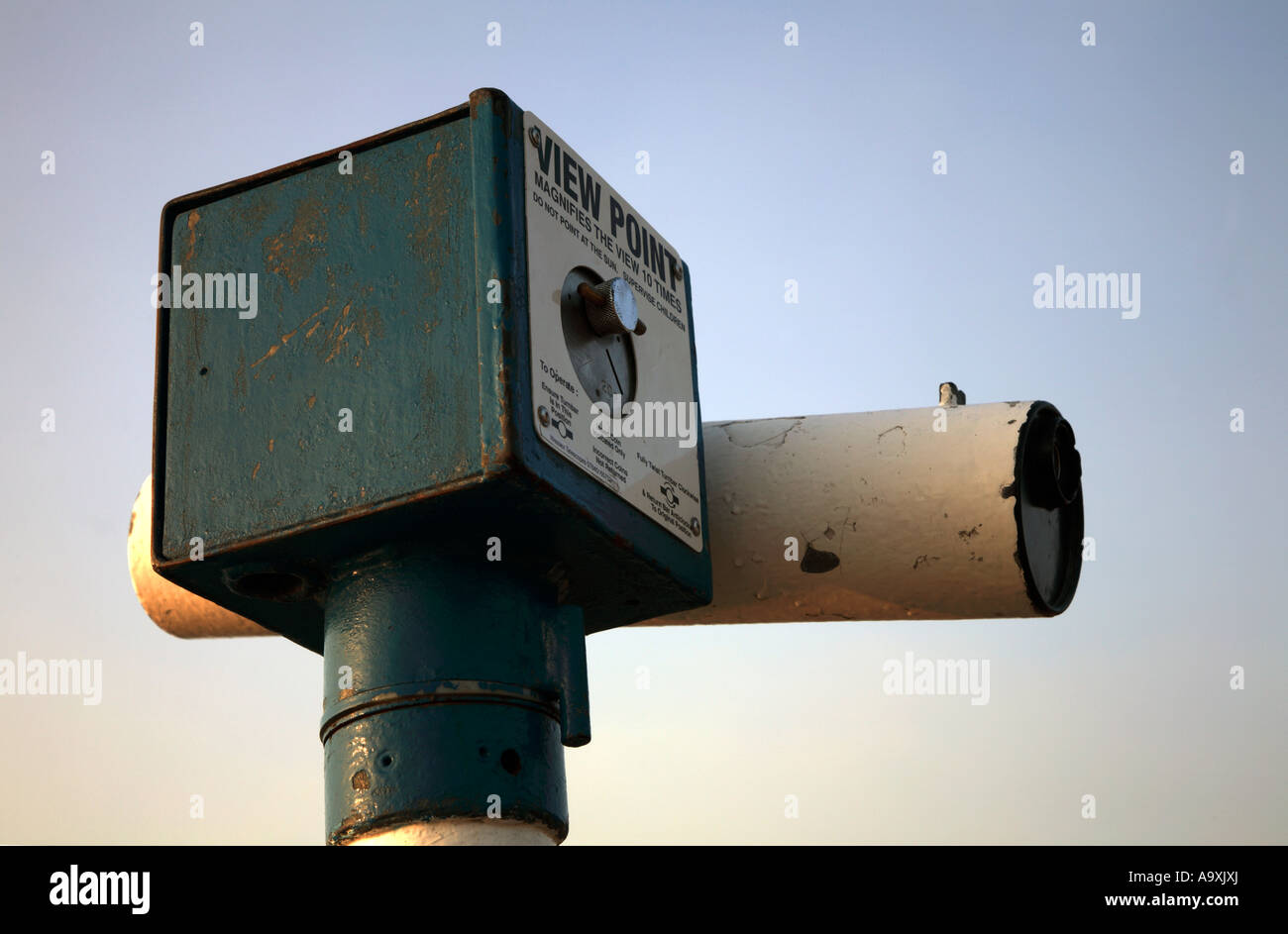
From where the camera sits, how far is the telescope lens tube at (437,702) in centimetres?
302

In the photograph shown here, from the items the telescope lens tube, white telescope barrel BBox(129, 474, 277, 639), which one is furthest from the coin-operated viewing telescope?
white telescope barrel BBox(129, 474, 277, 639)

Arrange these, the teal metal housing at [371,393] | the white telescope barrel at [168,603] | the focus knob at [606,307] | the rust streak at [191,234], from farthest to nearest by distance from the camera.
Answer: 1. the white telescope barrel at [168,603]
2. the rust streak at [191,234]
3. the focus knob at [606,307]
4. the teal metal housing at [371,393]

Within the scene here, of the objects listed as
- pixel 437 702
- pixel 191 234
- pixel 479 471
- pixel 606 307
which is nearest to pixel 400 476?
pixel 479 471

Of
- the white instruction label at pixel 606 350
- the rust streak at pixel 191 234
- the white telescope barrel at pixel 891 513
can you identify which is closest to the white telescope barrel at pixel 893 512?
the white telescope barrel at pixel 891 513

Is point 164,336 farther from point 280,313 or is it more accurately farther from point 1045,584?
point 1045,584

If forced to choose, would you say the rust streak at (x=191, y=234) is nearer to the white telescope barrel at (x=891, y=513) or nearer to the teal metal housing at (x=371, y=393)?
the teal metal housing at (x=371, y=393)

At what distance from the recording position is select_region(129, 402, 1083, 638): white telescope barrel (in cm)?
360

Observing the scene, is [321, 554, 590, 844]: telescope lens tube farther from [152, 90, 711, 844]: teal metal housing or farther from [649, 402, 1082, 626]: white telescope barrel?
[649, 402, 1082, 626]: white telescope barrel

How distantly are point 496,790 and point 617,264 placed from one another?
108cm

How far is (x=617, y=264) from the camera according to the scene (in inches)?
139

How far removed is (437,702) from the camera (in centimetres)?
307

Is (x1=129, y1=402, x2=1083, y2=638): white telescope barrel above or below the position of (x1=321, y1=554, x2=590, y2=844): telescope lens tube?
above

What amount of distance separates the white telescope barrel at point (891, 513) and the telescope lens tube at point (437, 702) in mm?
619

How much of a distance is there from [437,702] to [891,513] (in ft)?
3.49
